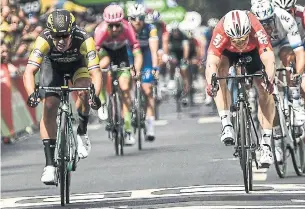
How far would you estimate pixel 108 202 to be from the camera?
1398cm

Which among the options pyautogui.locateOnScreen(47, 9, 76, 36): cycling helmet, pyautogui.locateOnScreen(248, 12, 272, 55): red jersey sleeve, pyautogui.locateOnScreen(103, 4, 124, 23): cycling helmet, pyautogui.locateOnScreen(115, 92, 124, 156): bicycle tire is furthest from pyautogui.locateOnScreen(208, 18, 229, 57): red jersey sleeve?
pyautogui.locateOnScreen(115, 92, 124, 156): bicycle tire

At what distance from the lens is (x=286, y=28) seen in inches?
636

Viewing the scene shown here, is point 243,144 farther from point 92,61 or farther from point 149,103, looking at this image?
point 149,103

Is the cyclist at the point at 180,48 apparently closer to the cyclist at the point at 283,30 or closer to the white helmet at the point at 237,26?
the cyclist at the point at 283,30

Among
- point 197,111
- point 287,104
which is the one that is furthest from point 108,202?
point 197,111

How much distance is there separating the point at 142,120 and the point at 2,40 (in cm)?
287

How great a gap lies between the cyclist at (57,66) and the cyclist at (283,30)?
2.09 meters

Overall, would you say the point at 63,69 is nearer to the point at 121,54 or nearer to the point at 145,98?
the point at 121,54

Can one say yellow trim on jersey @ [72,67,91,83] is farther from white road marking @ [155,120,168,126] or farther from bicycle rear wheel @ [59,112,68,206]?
white road marking @ [155,120,168,126]

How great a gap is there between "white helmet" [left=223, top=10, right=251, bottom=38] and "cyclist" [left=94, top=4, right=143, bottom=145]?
17.9 ft

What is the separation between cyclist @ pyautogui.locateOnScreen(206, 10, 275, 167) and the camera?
14.3 m

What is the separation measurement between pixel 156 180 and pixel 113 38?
4.60 meters

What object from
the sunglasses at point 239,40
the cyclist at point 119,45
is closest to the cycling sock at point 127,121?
the cyclist at point 119,45

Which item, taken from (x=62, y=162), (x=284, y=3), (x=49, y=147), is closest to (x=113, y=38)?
(x=284, y=3)
